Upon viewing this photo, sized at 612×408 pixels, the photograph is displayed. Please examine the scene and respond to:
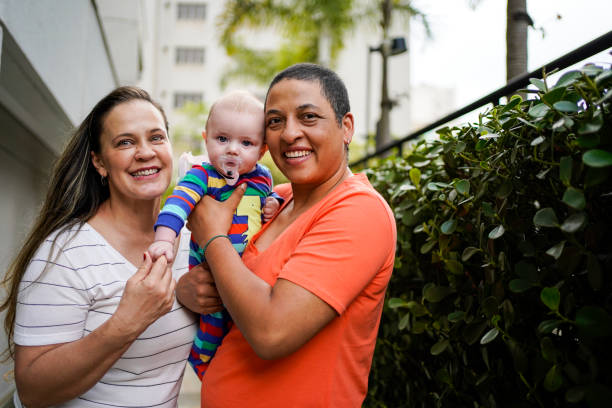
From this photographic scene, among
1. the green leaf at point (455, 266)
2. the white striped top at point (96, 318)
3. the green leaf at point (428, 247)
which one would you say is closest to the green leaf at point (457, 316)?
the green leaf at point (455, 266)

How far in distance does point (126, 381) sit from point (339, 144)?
1.28m

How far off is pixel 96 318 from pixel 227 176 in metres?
0.76

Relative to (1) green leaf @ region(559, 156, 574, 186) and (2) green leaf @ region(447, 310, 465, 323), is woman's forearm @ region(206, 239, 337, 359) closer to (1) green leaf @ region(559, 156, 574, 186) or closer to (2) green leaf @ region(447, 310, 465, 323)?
(2) green leaf @ region(447, 310, 465, 323)

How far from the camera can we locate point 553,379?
1293 mm

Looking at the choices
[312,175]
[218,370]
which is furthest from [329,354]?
[312,175]

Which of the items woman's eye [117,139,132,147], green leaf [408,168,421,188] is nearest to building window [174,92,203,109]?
woman's eye [117,139,132,147]

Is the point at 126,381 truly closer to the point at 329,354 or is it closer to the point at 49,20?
the point at 329,354

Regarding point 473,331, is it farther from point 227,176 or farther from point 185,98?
point 185,98

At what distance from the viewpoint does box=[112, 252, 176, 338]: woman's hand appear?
1645 millimetres

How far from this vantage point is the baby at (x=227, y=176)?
1934 mm

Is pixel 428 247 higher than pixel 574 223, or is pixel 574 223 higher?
pixel 574 223

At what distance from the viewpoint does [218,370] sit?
5.76ft

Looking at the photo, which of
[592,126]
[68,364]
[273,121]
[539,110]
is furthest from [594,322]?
[68,364]

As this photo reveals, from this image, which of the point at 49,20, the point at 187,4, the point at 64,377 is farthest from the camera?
the point at 187,4
